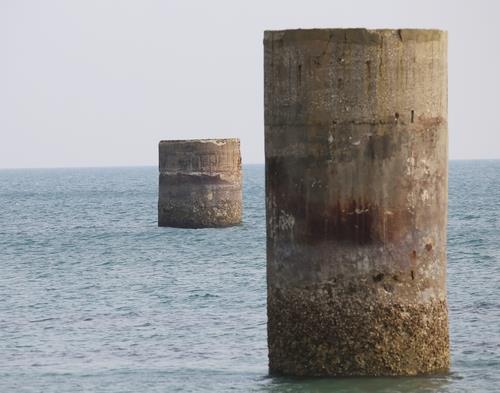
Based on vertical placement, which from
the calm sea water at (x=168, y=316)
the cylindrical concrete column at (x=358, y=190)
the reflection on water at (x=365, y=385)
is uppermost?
the cylindrical concrete column at (x=358, y=190)

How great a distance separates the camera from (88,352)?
64.0 ft

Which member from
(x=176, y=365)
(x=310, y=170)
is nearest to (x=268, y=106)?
(x=310, y=170)

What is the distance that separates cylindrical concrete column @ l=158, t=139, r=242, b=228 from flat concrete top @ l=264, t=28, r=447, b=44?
1172 inches

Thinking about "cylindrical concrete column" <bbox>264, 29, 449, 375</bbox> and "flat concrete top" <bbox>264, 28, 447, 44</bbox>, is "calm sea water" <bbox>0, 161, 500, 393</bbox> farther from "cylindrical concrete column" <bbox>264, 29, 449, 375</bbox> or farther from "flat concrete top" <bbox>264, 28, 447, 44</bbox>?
"flat concrete top" <bbox>264, 28, 447, 44</bbox>

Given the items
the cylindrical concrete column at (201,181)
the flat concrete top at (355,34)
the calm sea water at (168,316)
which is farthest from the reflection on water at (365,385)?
the cylindrical concrete column at (201,181)

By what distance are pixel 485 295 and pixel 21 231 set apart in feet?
106

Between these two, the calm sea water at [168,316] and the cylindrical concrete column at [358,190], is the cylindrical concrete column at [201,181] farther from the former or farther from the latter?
the cylindrical concrete column at [358,190]

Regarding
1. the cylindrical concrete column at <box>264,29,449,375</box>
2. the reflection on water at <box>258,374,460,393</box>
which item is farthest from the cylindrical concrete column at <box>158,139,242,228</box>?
the cylindrical concrete column at <box>264,29,449,375</box>

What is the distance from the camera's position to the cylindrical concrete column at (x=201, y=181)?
44250 mm

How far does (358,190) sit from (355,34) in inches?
68.1

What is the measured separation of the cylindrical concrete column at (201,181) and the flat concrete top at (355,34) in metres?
29.8

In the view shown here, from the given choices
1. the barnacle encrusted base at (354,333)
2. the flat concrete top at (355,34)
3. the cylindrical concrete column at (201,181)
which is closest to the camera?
the flat concrete top at (355,34)

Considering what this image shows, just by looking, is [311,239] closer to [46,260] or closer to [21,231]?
[46,260]

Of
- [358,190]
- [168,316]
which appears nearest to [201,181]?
[168,316]
